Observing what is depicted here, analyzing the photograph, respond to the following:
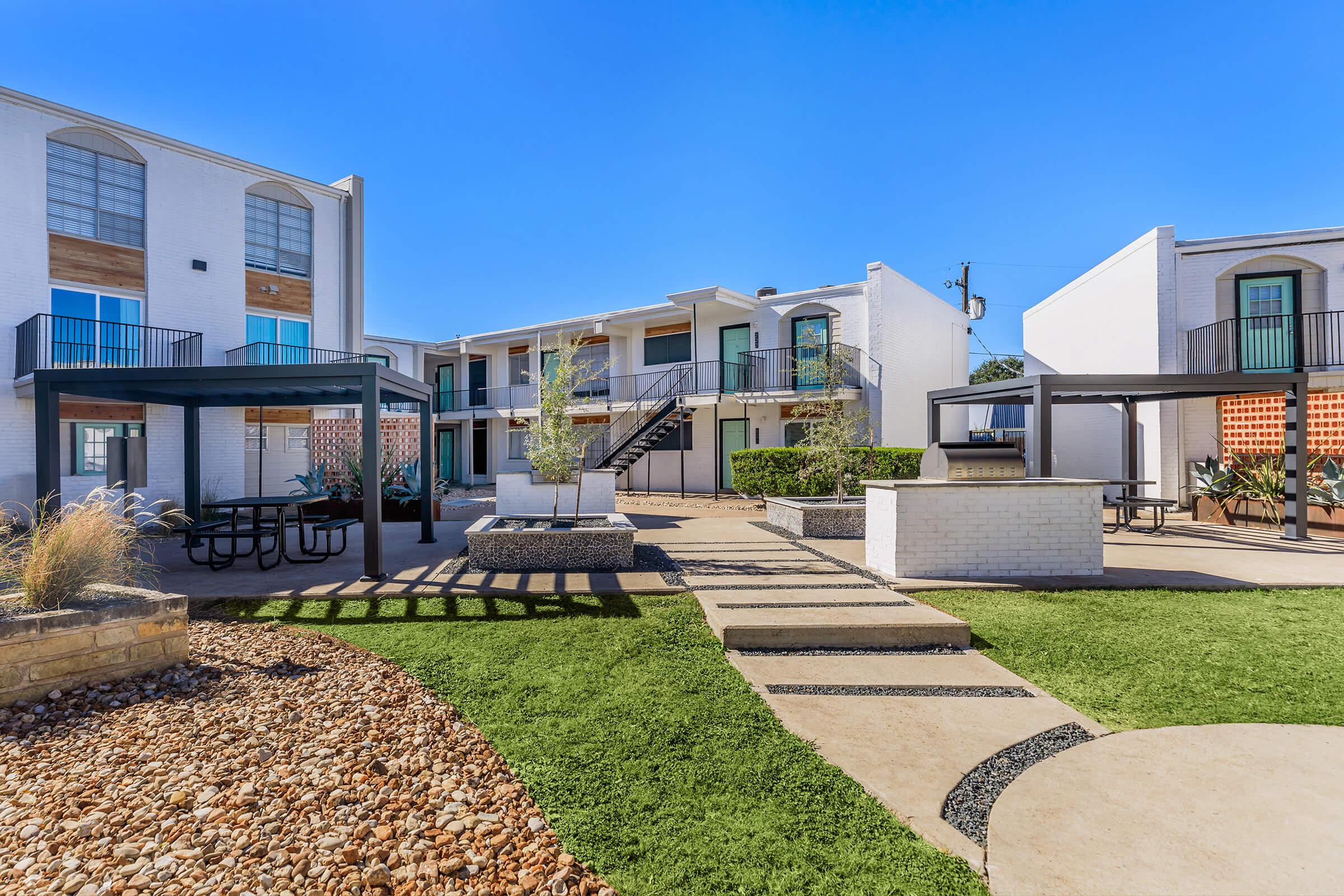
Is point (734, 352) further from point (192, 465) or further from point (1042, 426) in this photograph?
point (192, 465)

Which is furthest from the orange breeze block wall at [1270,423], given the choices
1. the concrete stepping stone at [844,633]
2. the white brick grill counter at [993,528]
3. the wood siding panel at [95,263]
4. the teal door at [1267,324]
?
the wood siding panel at [95,263]

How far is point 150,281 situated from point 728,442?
48.4ft

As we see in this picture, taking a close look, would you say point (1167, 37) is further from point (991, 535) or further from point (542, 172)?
point (542, 172)

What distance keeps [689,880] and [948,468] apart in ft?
18.4

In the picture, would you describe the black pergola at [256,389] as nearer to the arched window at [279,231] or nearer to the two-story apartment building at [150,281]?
the two-story apartment building at [150,281]

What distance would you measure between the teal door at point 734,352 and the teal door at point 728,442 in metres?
1.40

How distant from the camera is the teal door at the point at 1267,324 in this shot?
13.7 m

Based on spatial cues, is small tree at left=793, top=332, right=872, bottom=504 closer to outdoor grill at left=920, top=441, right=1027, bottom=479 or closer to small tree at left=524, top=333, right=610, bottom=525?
outdoor grill at left=920, top=441, right=1027, bottom=479

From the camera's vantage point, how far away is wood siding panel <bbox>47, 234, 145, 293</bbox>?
1302cm

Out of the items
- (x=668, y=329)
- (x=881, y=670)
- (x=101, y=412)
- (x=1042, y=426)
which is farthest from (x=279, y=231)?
(x=881, y=670)

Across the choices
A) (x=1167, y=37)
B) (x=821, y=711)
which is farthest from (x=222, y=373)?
(x=1167, y=37)

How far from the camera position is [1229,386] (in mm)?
9422

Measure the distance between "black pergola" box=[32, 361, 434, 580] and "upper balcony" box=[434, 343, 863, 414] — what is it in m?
9.15

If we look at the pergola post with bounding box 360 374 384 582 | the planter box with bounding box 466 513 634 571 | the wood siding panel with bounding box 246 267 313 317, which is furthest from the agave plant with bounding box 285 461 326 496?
the planter box with bounding box 466 513 634 571
